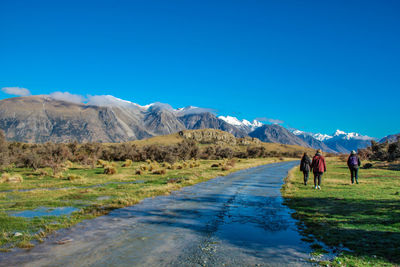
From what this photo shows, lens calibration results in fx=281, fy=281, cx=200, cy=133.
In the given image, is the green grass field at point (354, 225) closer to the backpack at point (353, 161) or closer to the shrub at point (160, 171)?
the backpack at point (353, 161)

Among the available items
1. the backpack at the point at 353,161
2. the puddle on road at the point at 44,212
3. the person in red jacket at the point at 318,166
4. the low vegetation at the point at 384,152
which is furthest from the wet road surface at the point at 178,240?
the low vegetation at the point at 384,152

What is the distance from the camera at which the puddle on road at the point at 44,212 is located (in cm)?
1323

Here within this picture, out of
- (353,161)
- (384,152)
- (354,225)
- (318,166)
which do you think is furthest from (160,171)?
(384,152)

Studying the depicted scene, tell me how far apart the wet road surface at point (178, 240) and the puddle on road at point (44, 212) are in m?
2.49

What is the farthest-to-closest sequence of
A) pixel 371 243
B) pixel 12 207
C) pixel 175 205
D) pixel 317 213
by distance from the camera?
pixel 175 205 < pixel 12 207 < pixel 317 213 < pixel 371 243

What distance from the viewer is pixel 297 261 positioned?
7480 mm

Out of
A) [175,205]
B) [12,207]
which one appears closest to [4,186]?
[12,207]

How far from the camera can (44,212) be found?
14.0m

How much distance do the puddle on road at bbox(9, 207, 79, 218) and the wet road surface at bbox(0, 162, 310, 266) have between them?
8.18ft

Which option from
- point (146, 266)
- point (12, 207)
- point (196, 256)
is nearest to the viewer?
point (146, 266)

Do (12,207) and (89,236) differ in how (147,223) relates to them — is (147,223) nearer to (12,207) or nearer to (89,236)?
(89,236)

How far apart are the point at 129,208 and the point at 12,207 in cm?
609

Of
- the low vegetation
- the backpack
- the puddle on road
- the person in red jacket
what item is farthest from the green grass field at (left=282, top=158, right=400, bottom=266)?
the low vegetation

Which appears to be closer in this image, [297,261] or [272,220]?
[297,261]
